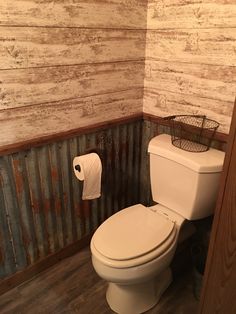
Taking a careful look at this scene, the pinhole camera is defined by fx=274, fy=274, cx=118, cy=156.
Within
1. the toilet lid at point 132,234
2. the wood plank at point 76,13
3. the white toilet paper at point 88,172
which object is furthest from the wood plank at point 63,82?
the toilet lid at point 132,234

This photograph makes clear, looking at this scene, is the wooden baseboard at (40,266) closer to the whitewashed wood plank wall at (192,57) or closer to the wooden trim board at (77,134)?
the wooden trim board at (77,134)

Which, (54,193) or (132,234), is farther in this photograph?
(54,193)

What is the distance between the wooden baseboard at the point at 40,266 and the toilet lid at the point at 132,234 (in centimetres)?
53

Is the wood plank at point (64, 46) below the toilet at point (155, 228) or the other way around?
the other way around

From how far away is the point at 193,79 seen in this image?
162cm

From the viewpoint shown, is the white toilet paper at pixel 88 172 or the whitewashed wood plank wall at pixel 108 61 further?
the white toilet paper at pixel 88 172

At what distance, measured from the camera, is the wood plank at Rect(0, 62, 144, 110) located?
134 cm

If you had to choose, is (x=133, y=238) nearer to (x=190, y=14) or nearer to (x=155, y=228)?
(x=155, y=228)

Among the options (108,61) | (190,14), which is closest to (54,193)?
(108,61)

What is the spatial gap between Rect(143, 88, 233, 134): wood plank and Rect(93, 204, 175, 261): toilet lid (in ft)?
2.13

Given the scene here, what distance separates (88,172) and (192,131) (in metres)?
0.69

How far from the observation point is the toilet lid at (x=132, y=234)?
1.36m

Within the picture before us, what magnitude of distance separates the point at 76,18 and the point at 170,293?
66.4 inches

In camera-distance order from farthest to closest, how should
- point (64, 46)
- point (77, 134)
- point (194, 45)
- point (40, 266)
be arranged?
point (40, 266) → point (77, 134) → point (194, 45) → point (64, 46)
